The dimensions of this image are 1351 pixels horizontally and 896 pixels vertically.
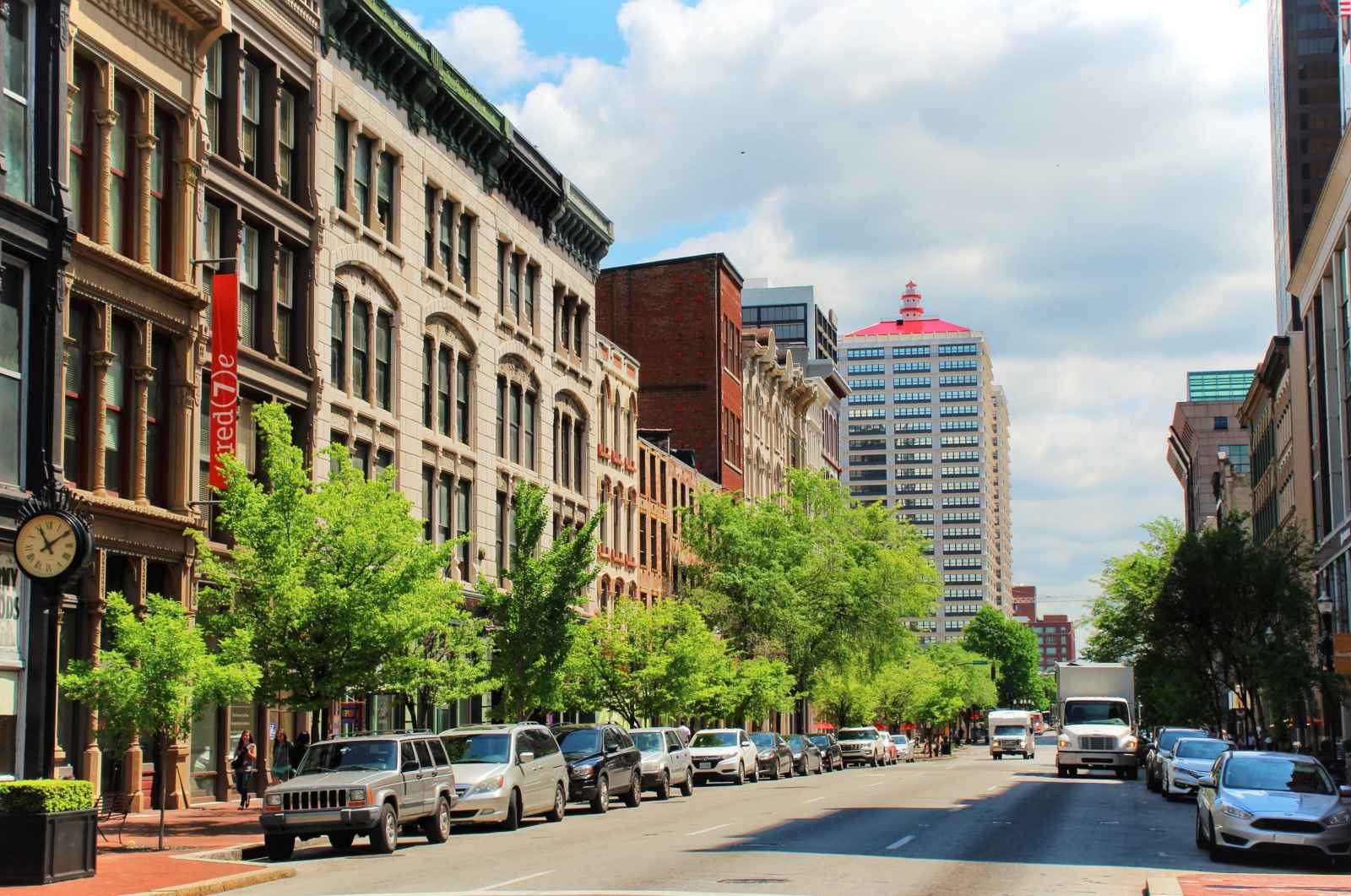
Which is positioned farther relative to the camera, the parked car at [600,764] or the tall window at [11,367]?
the parked car at [600,764]

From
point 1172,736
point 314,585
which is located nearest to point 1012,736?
point 1172,736

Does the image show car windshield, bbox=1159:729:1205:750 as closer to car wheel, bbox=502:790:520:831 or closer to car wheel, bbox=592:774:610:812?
car wheel, bbox=592:774:610:812

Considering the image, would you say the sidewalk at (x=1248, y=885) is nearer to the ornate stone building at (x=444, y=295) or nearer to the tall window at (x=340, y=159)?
the ornate stone building at (x=444, y=295)

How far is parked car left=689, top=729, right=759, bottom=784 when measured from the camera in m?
48.4

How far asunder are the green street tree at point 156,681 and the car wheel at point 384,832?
270cm

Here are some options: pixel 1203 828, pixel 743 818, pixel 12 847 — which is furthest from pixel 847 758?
pixel 12 847

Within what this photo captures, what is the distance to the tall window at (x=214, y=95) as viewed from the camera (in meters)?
35.8

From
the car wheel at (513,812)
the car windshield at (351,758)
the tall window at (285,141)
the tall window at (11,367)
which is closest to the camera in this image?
A: the car windshield at (351,758)

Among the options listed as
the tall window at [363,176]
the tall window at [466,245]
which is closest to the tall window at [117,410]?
the tall window at [363,176]

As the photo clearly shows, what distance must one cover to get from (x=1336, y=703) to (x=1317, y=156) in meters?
85.9

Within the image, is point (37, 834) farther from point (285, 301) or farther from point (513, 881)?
point (285, 301)

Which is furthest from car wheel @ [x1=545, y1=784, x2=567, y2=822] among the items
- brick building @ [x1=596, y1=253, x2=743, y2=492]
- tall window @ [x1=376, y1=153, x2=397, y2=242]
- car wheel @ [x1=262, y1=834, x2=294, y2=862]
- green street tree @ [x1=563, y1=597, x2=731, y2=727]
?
brick building @ [x1=596, y1=253, x2=743, y2=492]

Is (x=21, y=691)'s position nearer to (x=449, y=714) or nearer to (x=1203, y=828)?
(x=1203, y=828)

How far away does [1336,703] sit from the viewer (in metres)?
51.6
